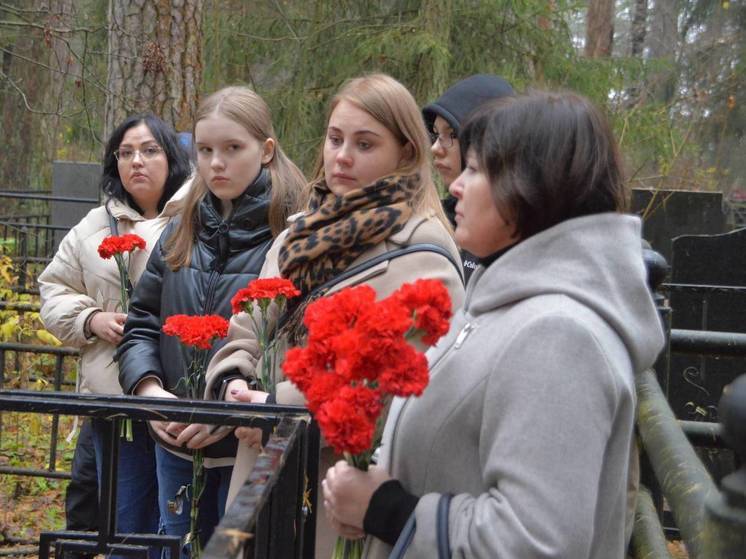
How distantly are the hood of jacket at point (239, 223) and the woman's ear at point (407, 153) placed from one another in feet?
2.11

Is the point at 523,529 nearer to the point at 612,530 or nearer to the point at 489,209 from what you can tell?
the point at 612,530

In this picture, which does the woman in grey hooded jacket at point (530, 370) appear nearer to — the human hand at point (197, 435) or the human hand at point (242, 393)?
the human hand at point (242, 393)

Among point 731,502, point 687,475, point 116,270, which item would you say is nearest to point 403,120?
point 687,475

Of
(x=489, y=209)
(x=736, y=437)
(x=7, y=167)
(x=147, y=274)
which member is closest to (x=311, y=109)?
(x=147, y=274)

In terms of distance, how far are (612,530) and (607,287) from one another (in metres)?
0.41

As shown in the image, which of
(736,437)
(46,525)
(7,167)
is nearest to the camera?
(736,437)

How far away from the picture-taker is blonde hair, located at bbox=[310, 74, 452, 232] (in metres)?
2.81

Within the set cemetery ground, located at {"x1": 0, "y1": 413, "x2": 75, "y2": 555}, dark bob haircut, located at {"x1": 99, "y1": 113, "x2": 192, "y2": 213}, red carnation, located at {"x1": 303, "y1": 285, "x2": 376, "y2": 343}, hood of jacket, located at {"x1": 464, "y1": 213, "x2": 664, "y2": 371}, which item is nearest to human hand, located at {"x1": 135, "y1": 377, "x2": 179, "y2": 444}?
dark bob haircut, located at {"x1": 99, "y1": 113, "x2": 192, "y2": 213}

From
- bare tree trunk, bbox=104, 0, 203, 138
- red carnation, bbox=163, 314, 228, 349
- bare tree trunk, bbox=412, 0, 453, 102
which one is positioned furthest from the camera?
bare tree trunk, bbox=412, 0, 453, 102

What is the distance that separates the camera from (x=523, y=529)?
1587 mm

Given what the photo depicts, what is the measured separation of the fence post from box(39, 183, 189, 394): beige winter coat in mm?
2997

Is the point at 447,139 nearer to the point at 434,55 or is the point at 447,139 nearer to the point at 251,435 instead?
the point at 251,435

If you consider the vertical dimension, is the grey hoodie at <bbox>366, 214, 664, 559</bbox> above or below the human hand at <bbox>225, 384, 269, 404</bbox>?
above

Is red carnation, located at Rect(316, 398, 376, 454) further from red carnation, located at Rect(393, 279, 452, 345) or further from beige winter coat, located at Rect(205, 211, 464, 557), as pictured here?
beige winter coat, located at Rect(205, 211, 464, 557)
